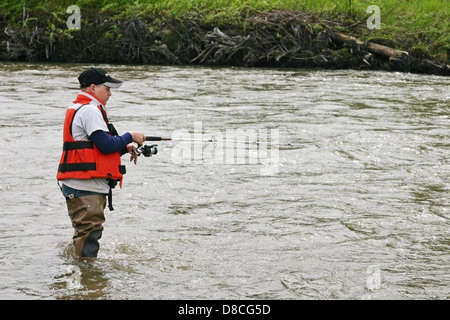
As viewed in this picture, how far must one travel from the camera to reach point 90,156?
6629 mm

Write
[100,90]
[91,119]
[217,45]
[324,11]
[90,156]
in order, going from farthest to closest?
[324,11] → [217,45] → [100,90] → [90,156] → [91,119]

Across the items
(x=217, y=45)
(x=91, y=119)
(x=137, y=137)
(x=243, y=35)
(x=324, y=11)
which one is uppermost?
(x=324, y=11)

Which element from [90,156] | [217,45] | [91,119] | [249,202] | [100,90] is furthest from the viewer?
[217,45]

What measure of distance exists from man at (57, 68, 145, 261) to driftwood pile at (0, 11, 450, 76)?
629 inches

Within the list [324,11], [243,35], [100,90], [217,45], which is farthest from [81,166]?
[324,11]

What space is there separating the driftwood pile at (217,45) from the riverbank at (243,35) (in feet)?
0.10

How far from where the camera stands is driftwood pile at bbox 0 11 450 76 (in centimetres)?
2225

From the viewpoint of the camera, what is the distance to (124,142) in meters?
6.66

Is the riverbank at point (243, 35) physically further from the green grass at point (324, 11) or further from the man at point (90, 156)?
the man at point (90, 156)

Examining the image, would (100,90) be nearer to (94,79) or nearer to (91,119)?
(94,79)

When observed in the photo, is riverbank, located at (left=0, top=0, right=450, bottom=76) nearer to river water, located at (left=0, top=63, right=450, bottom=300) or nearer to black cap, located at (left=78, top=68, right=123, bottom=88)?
river water, located at (left=0, top=63, right=450, bottom=300)

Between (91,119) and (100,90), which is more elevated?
(100,90)

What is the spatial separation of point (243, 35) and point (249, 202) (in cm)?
1467

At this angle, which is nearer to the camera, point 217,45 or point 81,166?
point 81,166
